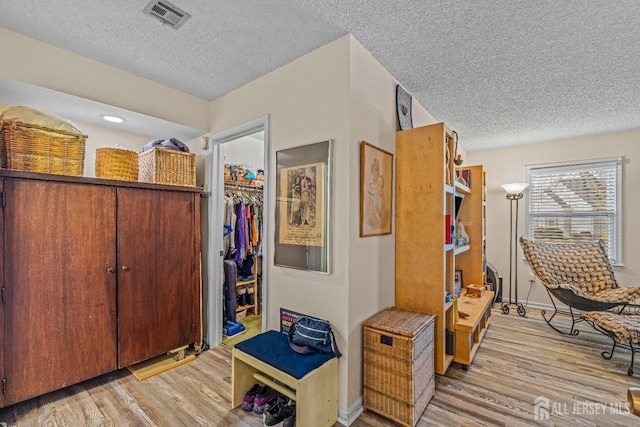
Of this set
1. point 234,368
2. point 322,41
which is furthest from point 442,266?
point 322,41

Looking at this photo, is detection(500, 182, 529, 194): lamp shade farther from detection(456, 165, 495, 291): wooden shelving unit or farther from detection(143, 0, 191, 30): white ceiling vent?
detection(143, 0, 191, 30): white ceiling vent

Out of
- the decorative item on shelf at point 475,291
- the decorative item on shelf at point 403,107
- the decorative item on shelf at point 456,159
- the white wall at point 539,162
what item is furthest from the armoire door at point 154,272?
the white wall at point 539,162

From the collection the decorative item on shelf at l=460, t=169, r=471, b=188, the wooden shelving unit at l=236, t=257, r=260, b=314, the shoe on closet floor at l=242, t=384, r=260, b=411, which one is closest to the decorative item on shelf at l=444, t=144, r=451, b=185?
the decorative item on shelf at l=460, t=169, r=471, b=188

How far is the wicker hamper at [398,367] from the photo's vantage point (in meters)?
1.65

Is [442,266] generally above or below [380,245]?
below

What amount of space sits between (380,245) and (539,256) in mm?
2615

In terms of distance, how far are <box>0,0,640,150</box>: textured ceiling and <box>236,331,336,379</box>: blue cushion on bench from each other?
6.60 feet

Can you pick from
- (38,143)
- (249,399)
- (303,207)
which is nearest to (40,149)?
(38,143)

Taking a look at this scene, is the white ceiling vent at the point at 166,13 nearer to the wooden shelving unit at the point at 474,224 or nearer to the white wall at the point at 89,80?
the white wall at the point at 89,80

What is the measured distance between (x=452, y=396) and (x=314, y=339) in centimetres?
115

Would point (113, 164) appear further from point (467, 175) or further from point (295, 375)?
point (467, 175)

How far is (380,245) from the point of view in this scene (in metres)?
2.06

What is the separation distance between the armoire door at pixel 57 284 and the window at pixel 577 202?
17.4ft

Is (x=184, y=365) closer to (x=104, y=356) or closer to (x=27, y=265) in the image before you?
(x=104, y=356)
